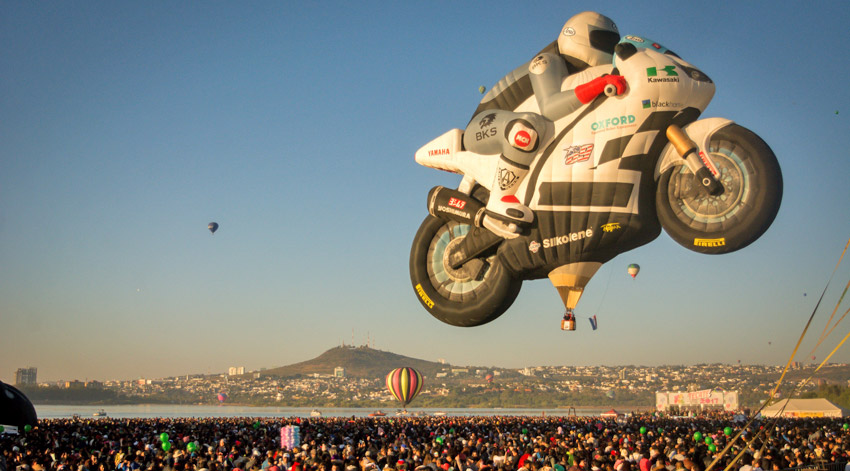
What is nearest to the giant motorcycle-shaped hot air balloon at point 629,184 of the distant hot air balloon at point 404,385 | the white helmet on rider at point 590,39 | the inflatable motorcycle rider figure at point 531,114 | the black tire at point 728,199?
the black tire at point 728,199

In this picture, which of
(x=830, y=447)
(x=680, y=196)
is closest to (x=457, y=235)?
(x=680, y=196)

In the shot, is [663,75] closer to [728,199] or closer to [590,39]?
[590,39]

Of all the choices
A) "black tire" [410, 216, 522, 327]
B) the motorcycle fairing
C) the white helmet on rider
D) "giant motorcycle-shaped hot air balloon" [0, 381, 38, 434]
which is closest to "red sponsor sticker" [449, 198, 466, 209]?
"black tire" [410, 216, 522, 327]

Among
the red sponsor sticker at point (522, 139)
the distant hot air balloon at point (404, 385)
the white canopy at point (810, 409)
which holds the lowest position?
the white canopy at point (810, 409)

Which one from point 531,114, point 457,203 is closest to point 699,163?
point 531,114

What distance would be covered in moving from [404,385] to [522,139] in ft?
114

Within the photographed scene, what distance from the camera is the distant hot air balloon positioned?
155ft

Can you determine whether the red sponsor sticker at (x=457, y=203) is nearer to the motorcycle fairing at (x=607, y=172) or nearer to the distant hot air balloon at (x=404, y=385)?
the motorcycle fairing at (x=607, y=172)

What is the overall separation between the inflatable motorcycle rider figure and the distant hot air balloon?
33.3m

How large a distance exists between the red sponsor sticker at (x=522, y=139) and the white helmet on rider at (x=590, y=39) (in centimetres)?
205

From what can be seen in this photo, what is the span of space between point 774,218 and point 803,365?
696cm

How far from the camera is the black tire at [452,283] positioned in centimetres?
1575

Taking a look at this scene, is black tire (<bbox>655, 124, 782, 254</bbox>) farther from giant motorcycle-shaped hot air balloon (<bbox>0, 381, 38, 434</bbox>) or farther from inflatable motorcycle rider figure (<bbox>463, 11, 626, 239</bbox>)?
giant motorcycle-shaped hot air balloon (<bbox>0, 381, 38, 434</bbox>)

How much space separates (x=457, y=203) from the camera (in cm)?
1587
